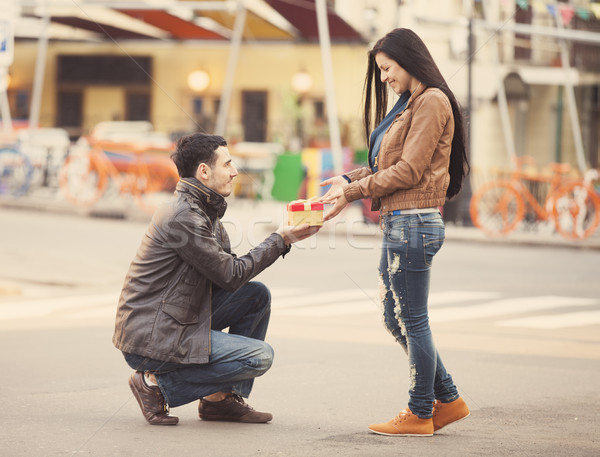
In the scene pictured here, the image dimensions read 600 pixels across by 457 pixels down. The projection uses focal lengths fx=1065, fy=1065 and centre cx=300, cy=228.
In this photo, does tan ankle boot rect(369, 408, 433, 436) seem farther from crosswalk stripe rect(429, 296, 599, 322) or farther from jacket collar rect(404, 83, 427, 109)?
crosswalk stripe rect(429, 296, 599, 322)

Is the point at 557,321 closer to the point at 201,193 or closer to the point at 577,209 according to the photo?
the point at 201,193

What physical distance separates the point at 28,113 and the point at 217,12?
36.9 ft

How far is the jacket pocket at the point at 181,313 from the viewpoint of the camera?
17.1ft

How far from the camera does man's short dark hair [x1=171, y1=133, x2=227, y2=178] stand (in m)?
5.42

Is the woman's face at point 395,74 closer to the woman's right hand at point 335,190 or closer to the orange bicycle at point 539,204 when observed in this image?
the woman's right hand at point 335,190

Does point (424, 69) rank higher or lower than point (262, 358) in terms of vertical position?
higher

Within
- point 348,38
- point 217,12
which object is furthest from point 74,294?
point 348,38

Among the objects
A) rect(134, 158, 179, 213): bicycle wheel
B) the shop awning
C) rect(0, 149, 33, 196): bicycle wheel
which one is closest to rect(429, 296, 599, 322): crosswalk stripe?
rect(134, 158, 179, 213): bicycle wheel

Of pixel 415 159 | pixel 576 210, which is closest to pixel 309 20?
pixel 576 210

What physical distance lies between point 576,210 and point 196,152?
40.8 feet

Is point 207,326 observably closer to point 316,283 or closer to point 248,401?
point 248,401

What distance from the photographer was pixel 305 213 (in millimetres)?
5387

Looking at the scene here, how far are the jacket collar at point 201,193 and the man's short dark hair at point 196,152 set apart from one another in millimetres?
70

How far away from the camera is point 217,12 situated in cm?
2186
